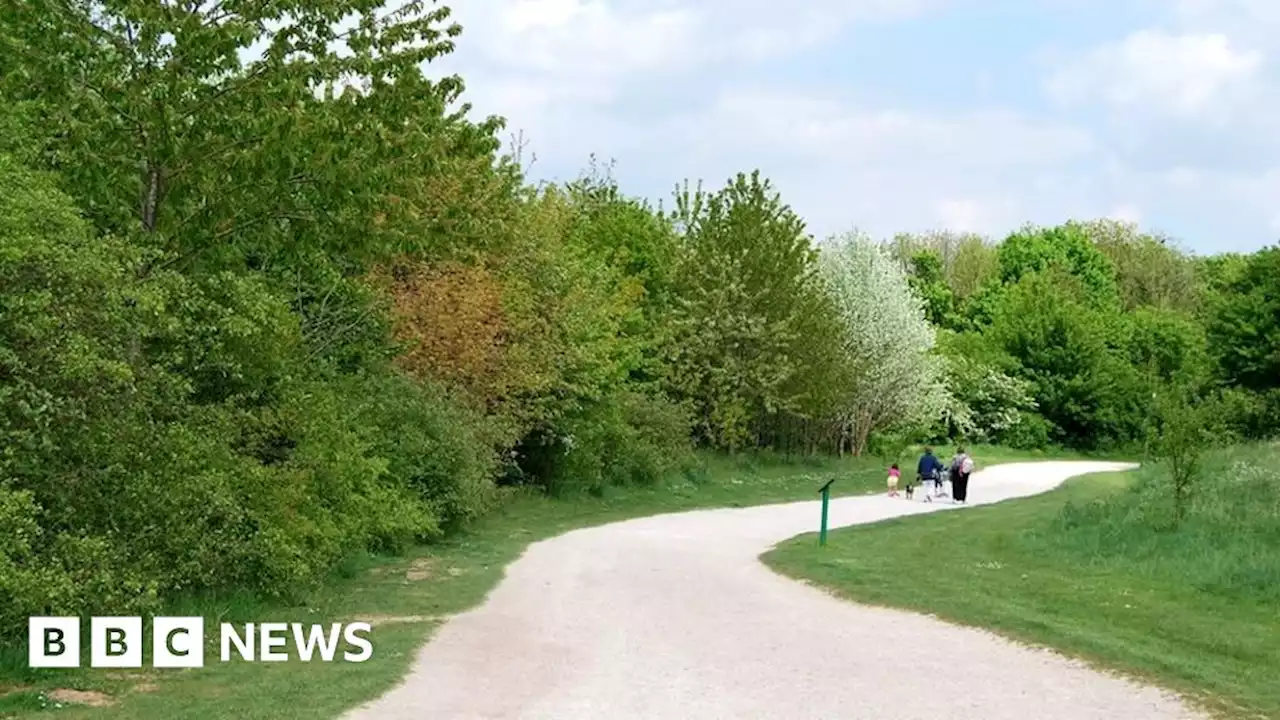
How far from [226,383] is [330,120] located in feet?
12.0

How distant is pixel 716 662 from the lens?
11141 mm

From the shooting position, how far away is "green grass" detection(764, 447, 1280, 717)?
11172mm

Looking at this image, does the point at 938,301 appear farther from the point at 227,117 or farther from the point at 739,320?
the point at 227,117

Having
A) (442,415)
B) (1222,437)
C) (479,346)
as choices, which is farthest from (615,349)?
(1222,437)

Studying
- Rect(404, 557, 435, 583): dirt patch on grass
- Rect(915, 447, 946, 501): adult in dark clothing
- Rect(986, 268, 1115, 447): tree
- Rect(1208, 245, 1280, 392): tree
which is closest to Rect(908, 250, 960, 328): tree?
Rect(986, 268, 1115, 447): tree

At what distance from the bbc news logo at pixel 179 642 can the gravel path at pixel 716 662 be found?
3.42 feet

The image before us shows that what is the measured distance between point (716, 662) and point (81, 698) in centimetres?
543

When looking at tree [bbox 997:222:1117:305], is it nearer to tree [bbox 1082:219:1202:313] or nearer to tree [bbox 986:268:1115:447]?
tree [bbox 1082:219:1202:313]

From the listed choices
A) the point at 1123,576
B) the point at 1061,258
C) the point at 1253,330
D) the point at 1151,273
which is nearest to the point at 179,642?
the point at 1123,576

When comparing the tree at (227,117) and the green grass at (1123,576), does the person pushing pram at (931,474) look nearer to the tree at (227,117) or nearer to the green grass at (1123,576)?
the green grass at (1123,576)

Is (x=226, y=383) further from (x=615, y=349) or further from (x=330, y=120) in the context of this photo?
(x=615, y=349)

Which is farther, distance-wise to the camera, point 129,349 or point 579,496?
point 579,496

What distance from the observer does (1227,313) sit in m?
44.3

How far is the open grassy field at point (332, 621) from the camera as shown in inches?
359
